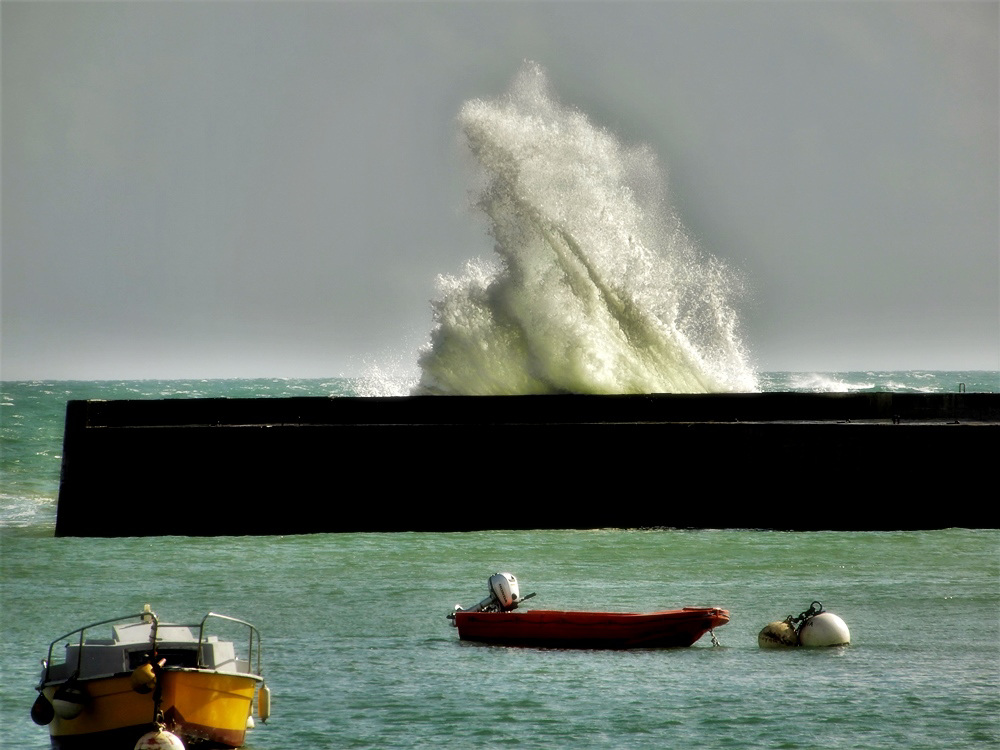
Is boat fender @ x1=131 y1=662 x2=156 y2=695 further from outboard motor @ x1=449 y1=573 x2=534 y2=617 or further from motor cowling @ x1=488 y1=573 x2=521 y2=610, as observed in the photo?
motor cowling @ x1=488 y1=573 x2=521 y2=610

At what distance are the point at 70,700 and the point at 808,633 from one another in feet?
22.4

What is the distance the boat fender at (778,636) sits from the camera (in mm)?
14359

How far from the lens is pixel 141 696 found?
10977mm

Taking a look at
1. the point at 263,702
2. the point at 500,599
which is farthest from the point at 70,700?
the point at 500,599

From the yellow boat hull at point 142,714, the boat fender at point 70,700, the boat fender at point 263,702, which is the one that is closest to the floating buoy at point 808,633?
the boat fender at point 263,702

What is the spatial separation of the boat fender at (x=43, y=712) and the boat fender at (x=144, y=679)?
0.62 m

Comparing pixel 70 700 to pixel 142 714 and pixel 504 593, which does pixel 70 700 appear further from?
pixel 504 593

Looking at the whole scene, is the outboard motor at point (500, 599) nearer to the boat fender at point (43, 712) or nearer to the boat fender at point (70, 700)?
the boat fender at point (70, 700)

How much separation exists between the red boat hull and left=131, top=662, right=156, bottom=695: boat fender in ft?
14.8

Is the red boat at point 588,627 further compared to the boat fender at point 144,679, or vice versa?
the red boat at point 588,627

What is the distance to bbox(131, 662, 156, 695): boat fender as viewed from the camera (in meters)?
10.8

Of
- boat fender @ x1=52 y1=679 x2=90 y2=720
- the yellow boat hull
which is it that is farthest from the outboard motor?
boat fender @ x1=52 y1=679 x2=90 y2=720

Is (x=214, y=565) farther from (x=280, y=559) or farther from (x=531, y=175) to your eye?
(x=531, y=175)

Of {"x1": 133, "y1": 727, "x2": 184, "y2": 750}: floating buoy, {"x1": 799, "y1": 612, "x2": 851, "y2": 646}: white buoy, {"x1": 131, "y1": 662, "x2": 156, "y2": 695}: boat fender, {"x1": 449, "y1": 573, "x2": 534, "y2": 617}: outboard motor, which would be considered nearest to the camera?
{"x1": 133, "y1": 727, "x2": 184, "y2": 750}: floating buoy
